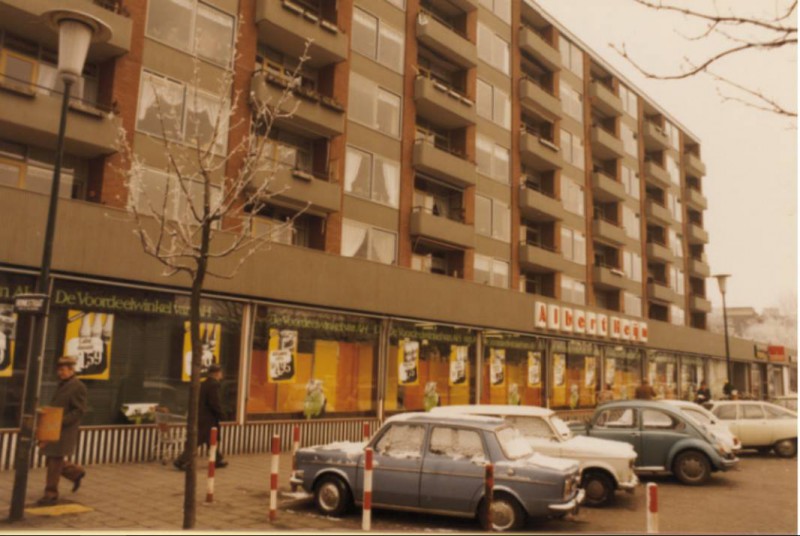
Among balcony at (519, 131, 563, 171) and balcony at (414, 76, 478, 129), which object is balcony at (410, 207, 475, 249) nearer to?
balcony at (414, 76, 478, 129)

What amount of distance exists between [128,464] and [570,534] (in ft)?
30.3

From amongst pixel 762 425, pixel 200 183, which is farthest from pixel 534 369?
pixel 200 183

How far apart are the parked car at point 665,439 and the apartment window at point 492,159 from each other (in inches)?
648

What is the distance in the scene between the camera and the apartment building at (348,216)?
14.6 meters

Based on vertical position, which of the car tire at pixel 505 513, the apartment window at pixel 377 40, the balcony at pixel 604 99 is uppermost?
the balcony at pixel 604 99

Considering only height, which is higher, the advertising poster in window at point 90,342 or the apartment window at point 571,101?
the apartment window at point 571,101

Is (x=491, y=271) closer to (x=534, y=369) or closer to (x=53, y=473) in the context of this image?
(x=534, y=369)

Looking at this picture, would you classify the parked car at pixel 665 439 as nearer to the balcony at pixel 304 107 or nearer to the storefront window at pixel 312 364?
the storefront window at pixel 312 364

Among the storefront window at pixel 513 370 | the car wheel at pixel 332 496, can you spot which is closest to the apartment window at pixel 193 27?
the car wheel at pixel 332 496

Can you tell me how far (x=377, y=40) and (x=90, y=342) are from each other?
15.4m

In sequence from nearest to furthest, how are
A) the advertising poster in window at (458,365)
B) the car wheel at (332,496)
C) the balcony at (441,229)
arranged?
the car wheel at (332,496)
the advertising poster in window at (458,365)
the balcony at (441,229)

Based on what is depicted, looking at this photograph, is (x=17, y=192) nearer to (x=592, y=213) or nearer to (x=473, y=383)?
(x=473, y=383)

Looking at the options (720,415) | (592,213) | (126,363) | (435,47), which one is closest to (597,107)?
(592,213)

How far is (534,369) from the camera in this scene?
90.9 feet
